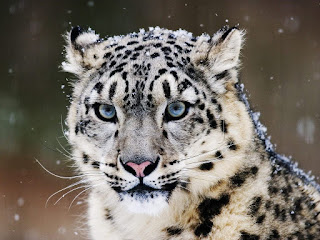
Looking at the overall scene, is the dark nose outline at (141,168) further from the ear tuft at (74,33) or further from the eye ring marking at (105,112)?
the ear tuft at (74,33)

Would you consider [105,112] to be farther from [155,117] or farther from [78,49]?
[78,49]

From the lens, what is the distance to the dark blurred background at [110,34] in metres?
10.8

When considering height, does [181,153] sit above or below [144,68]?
below

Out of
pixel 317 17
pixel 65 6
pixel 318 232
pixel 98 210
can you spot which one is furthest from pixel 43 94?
pixel 318 232

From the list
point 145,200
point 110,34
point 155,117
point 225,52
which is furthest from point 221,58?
point 110,34

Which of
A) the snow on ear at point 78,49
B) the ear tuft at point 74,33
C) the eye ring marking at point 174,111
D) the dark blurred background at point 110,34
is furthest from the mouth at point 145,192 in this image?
the dark blurred background at point 110,34

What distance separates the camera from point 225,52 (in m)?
4.65

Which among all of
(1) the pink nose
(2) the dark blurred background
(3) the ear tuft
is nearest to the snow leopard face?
(1) the pink nose

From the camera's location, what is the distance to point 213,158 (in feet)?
14.5

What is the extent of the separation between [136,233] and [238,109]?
1.11 m

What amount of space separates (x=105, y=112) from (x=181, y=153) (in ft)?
2.06

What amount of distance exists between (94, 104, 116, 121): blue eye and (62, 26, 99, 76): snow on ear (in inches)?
17.8

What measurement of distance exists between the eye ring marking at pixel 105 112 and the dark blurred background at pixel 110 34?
5405mm

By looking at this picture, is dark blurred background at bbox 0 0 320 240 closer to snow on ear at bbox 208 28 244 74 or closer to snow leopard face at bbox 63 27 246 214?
snow leopard face at bbox 63 27 246 214
